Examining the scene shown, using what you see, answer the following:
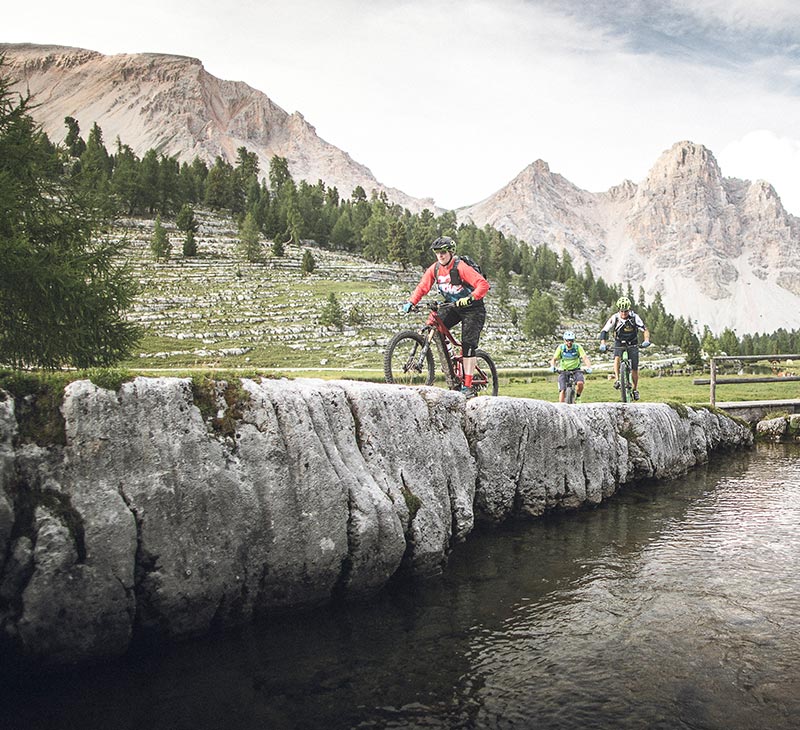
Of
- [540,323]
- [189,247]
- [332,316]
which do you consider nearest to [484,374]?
[332,316]

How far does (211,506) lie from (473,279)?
22.9 ft

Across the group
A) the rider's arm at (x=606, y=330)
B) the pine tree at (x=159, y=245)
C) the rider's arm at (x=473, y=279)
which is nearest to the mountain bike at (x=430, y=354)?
the rider's arm at (x=473, y=279)

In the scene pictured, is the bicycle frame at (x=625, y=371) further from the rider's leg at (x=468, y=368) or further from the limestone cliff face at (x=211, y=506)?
the limestone cliff face at (x=211, y=506)

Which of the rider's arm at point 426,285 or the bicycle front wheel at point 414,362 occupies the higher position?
the rider's arm at point 426,285

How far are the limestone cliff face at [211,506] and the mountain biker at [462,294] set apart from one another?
2859mm

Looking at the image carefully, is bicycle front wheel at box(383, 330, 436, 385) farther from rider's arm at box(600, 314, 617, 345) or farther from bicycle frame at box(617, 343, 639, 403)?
bicycle frame at box(617, 343, 639, 403)

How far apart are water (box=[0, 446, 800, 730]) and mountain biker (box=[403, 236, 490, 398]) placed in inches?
173

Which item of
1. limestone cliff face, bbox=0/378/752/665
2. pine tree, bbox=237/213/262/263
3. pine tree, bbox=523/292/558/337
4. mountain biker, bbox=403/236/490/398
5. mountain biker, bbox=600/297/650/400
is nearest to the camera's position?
limestone cliff face, bbox=0/378/752/665

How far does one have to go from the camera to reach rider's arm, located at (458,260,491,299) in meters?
11.0

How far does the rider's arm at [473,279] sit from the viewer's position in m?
11.0

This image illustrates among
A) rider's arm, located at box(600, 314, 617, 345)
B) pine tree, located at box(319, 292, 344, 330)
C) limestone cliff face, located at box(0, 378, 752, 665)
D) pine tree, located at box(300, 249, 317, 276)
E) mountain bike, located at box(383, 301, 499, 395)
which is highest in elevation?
pine tree, located at box(300, 249, 317, 276)

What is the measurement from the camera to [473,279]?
1115 cm

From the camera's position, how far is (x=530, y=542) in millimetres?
8852

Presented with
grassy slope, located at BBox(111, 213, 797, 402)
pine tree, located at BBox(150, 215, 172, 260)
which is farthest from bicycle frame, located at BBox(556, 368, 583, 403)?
pine tree, located at BBox(150, 215, 172, 260)
